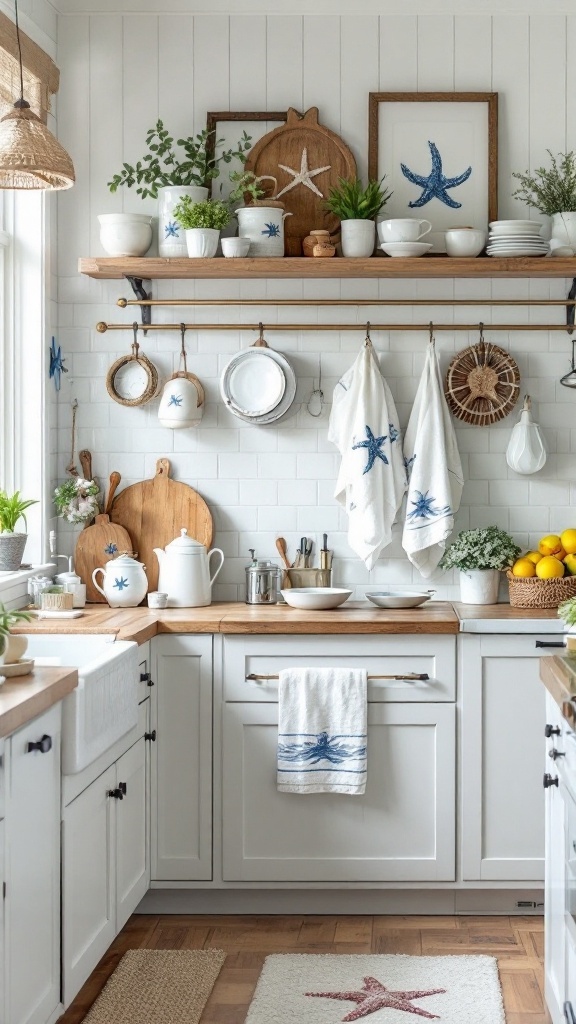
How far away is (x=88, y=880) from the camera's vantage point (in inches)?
114

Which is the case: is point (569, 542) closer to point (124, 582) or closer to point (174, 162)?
point (124, 582)

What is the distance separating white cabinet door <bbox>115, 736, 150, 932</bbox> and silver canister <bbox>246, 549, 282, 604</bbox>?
728 millimetres

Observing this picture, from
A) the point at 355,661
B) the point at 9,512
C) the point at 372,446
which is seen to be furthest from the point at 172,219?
the point at 355,661

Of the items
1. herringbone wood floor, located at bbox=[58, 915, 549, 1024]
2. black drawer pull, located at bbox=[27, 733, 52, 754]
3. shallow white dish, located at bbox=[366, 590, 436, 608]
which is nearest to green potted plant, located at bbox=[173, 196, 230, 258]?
shallow white dish, located at bbox=[366, 590, 436, 608]

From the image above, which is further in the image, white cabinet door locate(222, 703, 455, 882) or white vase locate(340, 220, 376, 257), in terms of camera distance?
white vase locate(340, 220, 376, 257)

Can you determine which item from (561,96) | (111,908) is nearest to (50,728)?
(111,908)

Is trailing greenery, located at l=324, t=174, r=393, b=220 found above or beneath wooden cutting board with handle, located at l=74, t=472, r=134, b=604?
above

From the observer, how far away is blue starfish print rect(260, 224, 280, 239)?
13.2 feet

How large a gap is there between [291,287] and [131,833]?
2046 mm

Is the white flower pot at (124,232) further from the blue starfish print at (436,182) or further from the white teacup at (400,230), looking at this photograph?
the blue starfish print at (436,182)

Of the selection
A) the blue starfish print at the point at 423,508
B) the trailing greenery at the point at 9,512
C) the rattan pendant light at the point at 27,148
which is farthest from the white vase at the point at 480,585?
the rattan pendant light at the point at 27,148

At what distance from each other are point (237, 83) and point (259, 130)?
198mm

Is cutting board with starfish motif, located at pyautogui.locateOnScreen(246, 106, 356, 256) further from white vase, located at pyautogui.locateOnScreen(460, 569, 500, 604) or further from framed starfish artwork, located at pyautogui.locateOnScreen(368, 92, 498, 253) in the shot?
white vase, located at pyautogui.locateOnScreen(460, 569, 500, 604)

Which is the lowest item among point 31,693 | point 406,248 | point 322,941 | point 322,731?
point 322,941
